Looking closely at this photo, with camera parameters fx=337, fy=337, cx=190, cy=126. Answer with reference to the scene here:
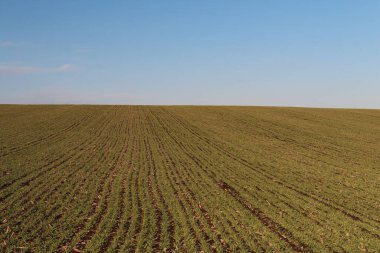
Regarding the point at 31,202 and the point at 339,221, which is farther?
the point at 31,202

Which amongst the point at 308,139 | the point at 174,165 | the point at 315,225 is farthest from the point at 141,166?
the point at 308,139

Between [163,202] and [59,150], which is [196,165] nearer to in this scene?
[163,202]

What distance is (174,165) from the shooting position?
19.5 metres

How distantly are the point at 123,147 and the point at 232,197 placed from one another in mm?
14188

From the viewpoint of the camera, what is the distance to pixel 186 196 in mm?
13297

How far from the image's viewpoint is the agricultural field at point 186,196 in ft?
30.2

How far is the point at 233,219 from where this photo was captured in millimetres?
10930

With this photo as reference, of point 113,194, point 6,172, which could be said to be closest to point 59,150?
point 6,172

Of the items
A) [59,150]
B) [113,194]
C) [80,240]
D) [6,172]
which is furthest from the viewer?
[59,150]

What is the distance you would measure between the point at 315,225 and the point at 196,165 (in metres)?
9.79

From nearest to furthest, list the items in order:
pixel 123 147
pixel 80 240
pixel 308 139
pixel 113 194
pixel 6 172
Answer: pixel 80 240 < pixel 113 194 < pixel 6 172 < pixel 123 147 < pixel 308 139

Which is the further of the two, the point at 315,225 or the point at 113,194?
the point at 113,194

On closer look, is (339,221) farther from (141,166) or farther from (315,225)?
(141,166)

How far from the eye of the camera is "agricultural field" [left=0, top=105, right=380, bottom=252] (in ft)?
30.2
